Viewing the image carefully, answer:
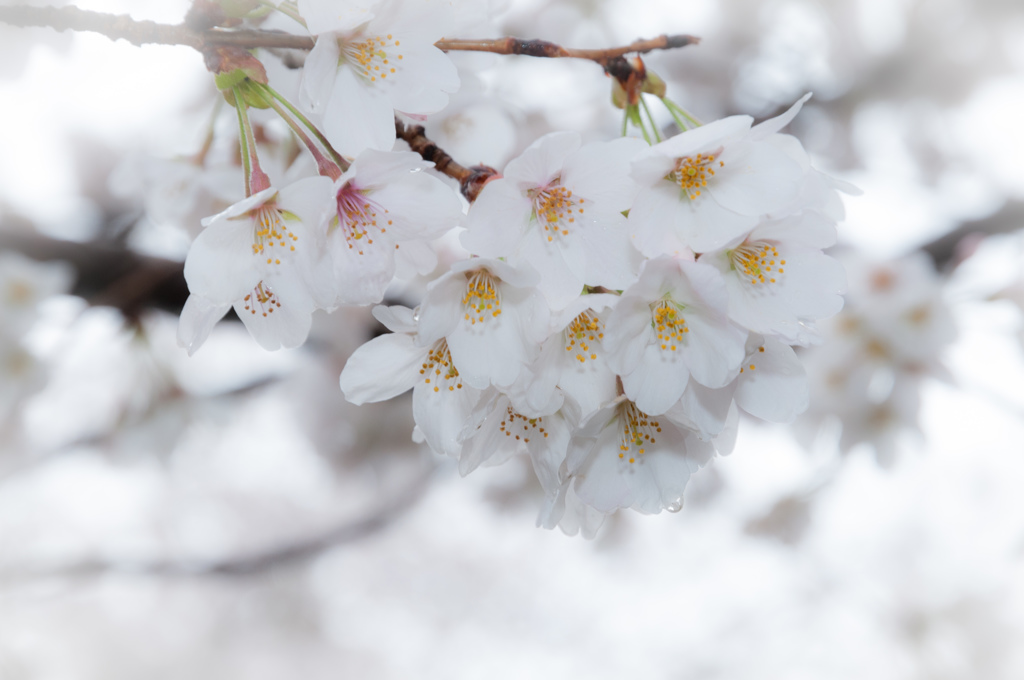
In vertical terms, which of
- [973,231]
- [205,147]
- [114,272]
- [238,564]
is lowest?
[238,564]

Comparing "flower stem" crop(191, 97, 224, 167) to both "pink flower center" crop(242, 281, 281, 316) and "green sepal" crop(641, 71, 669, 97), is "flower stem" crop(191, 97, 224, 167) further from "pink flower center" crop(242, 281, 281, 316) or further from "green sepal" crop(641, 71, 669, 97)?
"green sepal" crop(641, 71, 669, 97)

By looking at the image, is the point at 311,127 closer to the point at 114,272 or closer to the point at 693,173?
the point at 693,173

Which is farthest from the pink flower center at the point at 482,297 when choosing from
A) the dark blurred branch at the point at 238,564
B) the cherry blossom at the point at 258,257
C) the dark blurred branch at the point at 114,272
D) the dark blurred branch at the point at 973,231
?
the dark blurred branch at the point at 238,564

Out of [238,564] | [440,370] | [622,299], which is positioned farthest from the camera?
[238,564]

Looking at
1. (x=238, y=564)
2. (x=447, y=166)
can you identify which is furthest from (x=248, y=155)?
(x=238, y=564)

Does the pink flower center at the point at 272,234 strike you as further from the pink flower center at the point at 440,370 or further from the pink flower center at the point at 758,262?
the pink flower center at the point at 758,262

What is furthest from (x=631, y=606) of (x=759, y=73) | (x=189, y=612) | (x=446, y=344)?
(x=446, y=344)
